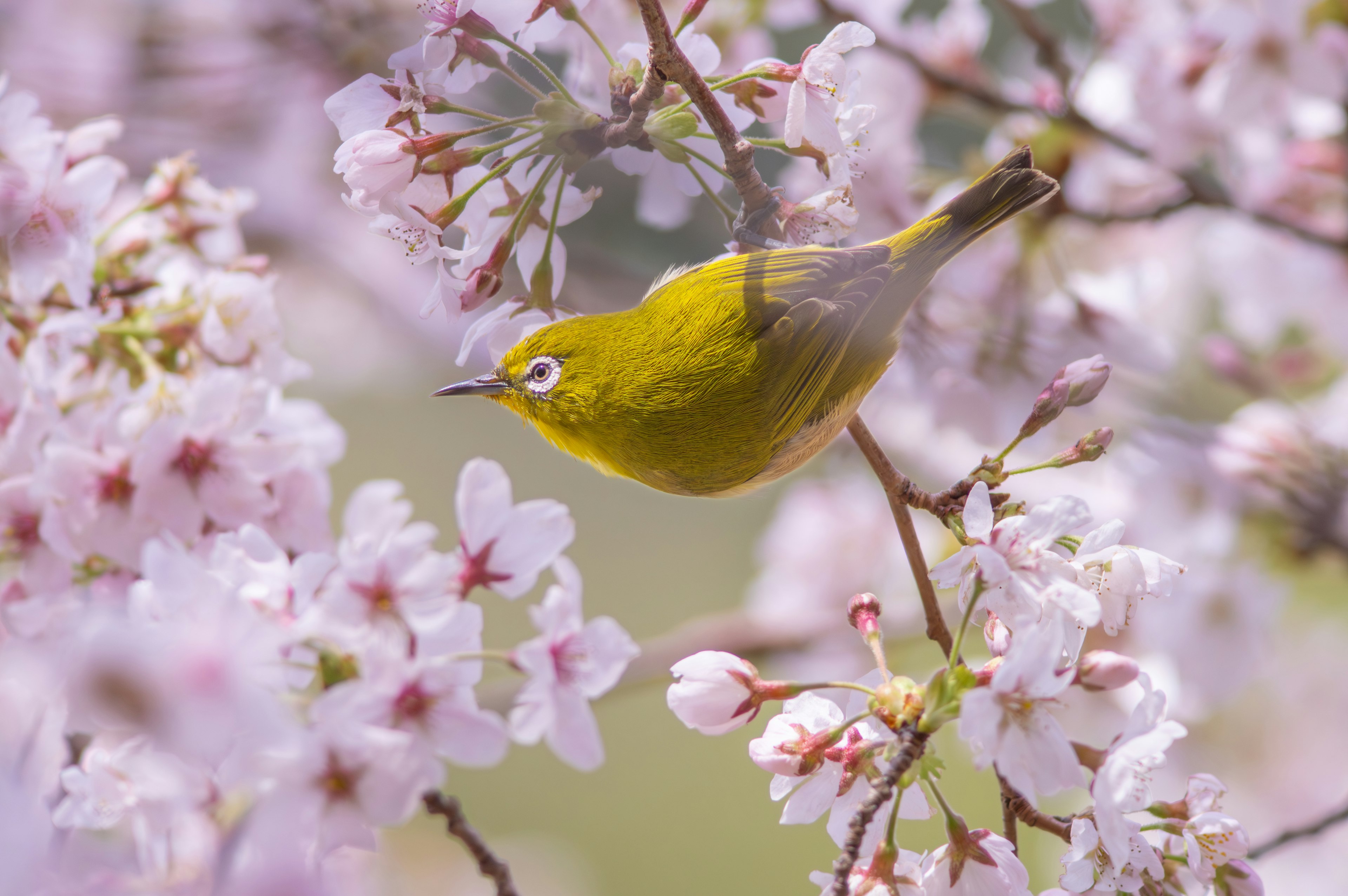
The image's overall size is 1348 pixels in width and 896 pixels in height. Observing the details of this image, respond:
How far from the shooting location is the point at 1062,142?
169 centimetres

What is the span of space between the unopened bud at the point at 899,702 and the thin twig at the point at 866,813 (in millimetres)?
29

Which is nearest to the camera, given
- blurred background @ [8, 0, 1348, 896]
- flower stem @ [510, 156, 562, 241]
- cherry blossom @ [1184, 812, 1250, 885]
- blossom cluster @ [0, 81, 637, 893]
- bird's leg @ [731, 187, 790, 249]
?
blossom cluster @ [0, 81, 637, 893]

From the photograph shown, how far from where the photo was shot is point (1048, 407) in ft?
2.52

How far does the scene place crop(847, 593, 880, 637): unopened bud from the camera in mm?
792

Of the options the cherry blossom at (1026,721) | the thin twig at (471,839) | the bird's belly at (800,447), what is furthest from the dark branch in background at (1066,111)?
the thin twig at (471,839)

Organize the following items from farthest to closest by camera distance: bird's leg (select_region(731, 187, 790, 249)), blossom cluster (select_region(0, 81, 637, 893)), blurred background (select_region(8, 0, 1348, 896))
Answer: blurred background (select_region(8, 0, 1348, 896))
bird's leg (select_region(731, 187, 790, 249))
blossom cluster (select_region(0, 81, 637, 893))

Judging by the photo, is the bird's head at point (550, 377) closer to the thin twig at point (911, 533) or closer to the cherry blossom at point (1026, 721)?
the thin twig at point (911, 533)

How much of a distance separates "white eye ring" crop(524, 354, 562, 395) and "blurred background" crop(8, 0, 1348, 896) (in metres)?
0.11

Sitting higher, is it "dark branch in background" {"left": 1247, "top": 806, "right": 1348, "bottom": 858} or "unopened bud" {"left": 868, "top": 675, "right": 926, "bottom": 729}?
"unopened bud" {"left": 868, "top": 675, "right": 926, "bottom": 729}

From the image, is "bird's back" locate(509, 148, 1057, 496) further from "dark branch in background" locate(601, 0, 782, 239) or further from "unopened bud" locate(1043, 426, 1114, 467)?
"unopened bud" locate(1043, 426, 1114, 467)

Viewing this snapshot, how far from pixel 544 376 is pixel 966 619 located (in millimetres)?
582

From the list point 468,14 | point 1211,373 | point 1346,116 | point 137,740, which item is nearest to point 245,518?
point 137,740

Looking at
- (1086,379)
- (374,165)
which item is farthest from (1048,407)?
(374,165)

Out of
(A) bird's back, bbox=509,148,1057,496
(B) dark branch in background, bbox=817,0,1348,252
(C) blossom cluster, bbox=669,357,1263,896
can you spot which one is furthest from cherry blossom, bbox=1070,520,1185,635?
(B) dark branch in background, bbox=817,0,1348,252
